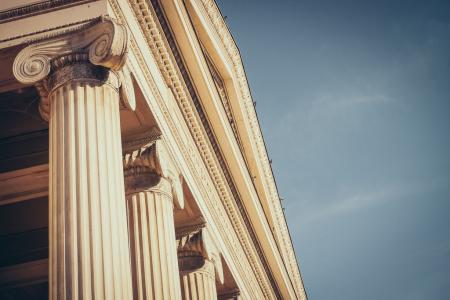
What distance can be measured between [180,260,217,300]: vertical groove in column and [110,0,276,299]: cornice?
2.14 metres

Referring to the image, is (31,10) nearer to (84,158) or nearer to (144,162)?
(84,158)

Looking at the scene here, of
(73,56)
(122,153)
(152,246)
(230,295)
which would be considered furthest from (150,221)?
(230,295)

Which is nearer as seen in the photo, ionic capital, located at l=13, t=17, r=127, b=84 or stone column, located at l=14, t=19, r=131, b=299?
stone column, located at l=14, t=19, r=131, b=299

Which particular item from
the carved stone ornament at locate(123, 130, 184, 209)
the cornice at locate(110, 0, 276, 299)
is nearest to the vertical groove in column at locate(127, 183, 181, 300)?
the carved stone ornament at locate(123, 130, 184, 209)

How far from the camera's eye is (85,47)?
1276cm

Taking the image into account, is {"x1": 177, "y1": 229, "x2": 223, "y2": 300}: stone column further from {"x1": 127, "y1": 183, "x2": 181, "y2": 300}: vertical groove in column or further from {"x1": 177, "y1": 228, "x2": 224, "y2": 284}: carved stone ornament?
{"x1": 127, "y1": 183, "x2": 181, "y2": 300}: vertical groove in column

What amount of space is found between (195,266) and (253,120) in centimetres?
820

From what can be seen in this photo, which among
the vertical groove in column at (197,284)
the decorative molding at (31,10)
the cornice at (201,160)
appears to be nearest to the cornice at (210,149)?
the cornice at (201,160)

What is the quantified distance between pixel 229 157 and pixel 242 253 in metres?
5.54

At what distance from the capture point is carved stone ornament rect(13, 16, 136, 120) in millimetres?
12518

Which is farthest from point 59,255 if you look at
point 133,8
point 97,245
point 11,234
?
point 11,234

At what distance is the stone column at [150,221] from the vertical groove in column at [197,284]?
429 cm

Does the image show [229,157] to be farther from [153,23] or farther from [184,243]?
[153,23]

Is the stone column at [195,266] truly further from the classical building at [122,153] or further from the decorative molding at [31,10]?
the decorative molding at [31,10]
